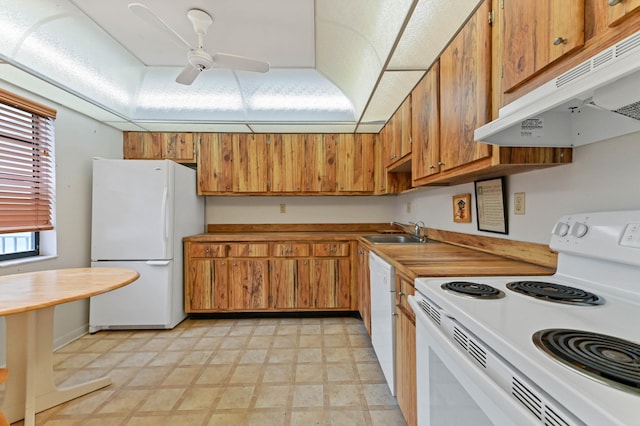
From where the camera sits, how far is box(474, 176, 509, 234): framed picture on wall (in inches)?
62.6

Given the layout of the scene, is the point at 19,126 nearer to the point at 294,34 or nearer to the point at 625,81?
the point at 294,34

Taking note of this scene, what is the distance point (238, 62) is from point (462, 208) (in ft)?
6.27

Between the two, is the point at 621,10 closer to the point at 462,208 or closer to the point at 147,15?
the point at 462,208

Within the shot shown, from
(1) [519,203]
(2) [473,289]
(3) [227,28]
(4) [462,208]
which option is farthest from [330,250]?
(3) [227,28]

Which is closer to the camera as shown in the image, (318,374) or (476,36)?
(476,36)

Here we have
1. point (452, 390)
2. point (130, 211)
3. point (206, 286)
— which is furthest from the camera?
point (206, 286)

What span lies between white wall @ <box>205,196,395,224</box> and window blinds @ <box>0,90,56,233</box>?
5.06 ft

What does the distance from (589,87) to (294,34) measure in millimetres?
1989

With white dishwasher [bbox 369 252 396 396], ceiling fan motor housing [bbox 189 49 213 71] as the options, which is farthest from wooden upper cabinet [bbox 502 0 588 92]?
ceiling fan motor housing [bbox 189 49 213 71]

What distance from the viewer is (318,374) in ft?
6.48

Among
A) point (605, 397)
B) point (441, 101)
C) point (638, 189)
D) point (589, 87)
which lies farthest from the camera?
point (441, 101)

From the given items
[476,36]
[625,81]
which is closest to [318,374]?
[625,81]

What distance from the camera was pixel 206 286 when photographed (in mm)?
2969

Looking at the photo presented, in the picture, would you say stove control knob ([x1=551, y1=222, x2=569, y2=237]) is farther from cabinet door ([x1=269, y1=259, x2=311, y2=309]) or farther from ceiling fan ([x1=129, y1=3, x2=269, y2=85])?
cabinet door ([x1=269, y1=259, x2=311, y2=309])
